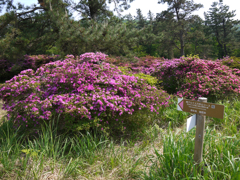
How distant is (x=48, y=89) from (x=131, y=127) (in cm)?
182

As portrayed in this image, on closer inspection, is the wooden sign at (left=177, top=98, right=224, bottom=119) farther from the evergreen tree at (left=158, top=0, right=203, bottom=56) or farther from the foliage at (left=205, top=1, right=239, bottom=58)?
the foliage at (left=205, top=1, right=239, bottom=58)

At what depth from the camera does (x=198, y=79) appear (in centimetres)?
481

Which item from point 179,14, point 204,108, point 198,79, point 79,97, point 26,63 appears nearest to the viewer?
point 204,108

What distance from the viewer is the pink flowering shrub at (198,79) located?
183 inches

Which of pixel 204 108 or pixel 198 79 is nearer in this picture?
pixel 204 108

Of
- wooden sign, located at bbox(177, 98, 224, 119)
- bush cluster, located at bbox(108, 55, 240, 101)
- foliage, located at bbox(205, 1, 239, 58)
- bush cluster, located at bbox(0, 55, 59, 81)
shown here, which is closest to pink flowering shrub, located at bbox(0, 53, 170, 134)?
wooden sign, located at bbox(177, 98, 224, 119)

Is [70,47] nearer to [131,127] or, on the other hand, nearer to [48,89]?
[48,89]

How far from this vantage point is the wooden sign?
5.62 feet

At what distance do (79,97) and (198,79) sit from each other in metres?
3.50

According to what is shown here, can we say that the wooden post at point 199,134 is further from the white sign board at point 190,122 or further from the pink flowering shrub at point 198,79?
the pink flowering shrub at point 198,79

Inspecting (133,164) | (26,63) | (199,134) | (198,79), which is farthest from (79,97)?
(26,63)

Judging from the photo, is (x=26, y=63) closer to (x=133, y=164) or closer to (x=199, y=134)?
(x=133, y=164)

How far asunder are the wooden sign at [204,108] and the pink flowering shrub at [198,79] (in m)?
2.73

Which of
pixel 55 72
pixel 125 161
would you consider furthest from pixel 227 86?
pixel 55 72
